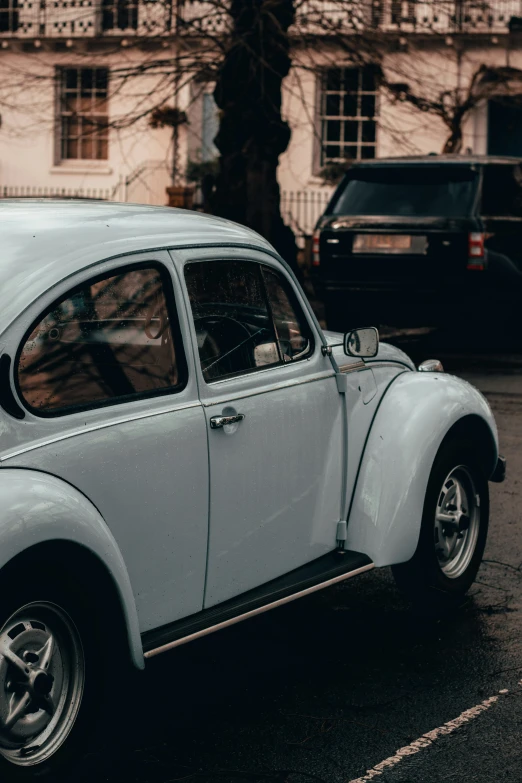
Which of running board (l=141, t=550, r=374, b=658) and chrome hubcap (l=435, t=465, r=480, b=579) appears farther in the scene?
chrome hubcap (l=435, t=465, r=480, b=579)

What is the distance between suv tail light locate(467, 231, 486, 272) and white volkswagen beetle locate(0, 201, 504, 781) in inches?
311

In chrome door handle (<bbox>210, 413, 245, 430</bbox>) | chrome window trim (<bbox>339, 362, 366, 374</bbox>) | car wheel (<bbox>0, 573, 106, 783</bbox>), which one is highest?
chrome window trim (<bbox>339, 362, 366, 374</bbox>)

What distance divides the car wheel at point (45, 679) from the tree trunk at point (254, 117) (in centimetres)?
1227

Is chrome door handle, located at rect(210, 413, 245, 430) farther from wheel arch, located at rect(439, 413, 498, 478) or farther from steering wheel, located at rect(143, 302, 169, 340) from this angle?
wheel arch, located at rect(439, 413, 498, 478)

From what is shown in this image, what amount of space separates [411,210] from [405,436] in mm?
8669

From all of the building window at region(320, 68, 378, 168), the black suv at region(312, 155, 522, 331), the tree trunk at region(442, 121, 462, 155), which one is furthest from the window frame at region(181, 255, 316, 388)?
the building window at region(320, 68, 378, 168)

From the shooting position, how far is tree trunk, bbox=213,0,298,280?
612 inches

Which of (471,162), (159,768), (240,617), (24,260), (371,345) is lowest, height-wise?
(159,768)

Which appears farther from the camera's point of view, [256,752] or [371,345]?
[371,345]

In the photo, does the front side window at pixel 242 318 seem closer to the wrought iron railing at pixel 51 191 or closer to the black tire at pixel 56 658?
the black tire at pixel 56 658

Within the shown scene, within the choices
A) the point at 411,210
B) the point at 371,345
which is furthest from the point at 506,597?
the point at 411,210

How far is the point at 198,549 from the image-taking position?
14.2ft

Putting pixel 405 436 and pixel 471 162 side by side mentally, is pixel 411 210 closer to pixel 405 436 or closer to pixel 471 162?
pixel 471 162

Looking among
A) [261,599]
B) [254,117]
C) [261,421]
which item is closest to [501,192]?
[254,117]
